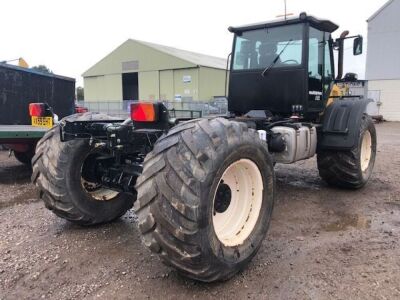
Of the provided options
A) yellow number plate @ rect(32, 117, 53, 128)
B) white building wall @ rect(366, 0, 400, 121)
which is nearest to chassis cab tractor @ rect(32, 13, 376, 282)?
yellow number plate @ rect(32, 117, 53, 128)

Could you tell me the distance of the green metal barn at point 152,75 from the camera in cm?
3484

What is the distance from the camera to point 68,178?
394 cm

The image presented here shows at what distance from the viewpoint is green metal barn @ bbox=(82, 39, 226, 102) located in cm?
3484

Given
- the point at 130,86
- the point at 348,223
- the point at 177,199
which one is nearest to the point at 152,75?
the point at 130,86

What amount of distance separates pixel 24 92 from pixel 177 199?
6287mm

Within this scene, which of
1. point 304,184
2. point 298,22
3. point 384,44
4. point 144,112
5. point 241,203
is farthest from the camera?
point 384,44

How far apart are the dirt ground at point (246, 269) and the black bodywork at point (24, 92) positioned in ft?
9.18

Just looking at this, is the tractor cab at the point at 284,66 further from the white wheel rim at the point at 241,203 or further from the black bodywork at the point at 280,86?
the white wheel rim at the point at 241,203

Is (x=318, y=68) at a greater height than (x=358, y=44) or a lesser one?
lesser

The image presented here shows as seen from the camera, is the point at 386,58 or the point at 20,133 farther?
the point at 386,58

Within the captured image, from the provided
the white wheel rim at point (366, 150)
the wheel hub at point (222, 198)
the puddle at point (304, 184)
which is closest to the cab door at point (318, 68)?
the white wheel rim at point (366, 150)

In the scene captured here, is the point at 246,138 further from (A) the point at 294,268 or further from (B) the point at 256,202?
(A) the point at 294,268

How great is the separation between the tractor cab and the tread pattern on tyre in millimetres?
3232

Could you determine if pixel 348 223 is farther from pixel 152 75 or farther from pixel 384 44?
pixel 152 75
